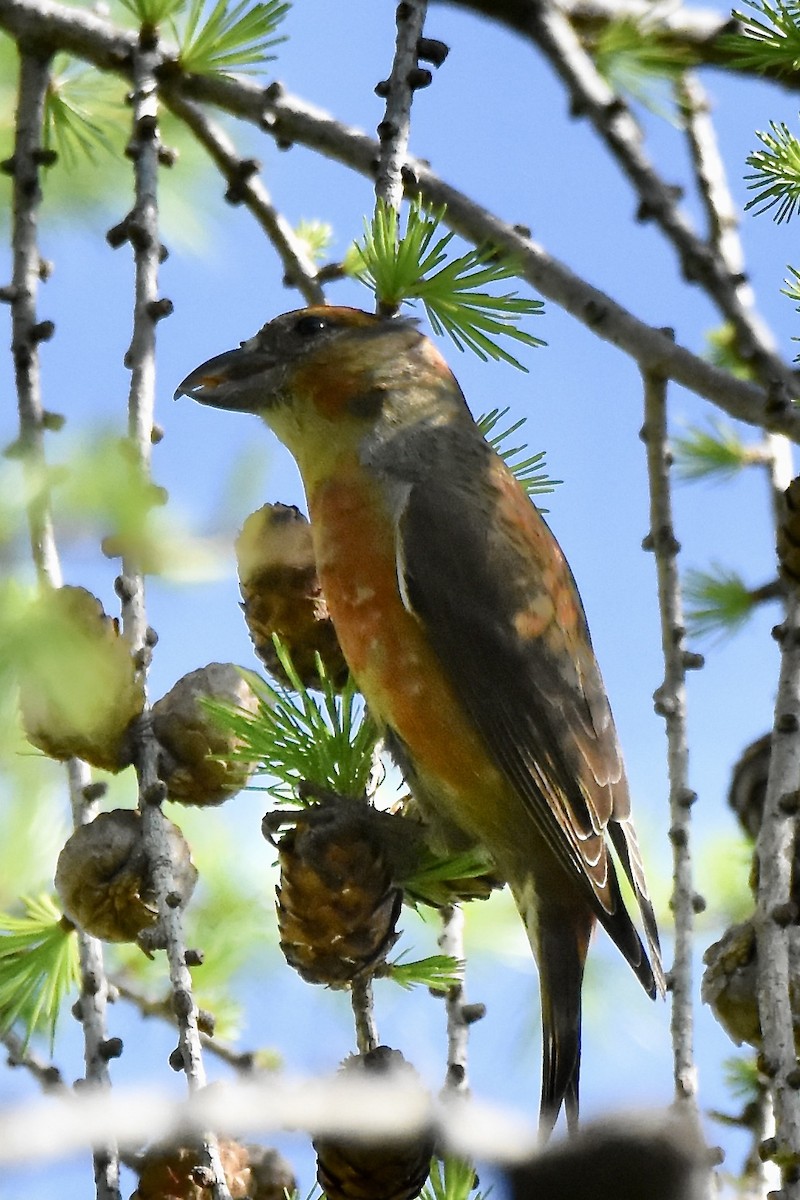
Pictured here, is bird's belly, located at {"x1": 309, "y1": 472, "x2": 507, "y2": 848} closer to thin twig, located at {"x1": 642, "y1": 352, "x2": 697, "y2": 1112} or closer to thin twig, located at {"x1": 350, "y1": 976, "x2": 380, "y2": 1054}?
thin twig, located at {"x1": 642, "y1": 352, "x2": 697, "y2": 1112}

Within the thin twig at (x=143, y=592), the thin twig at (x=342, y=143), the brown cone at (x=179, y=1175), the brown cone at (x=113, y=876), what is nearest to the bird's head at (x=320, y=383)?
the thin twig at (x=342, y=143)

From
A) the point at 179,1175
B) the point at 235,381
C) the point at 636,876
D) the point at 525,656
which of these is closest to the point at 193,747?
the point at 179,1175

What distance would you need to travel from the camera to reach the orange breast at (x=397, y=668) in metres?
2.27

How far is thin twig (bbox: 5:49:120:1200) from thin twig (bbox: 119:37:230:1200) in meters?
0.09

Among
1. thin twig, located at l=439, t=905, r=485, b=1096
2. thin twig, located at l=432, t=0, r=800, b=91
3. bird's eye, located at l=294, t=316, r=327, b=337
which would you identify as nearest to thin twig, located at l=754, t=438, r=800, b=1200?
thin twig, located at l=439, t=905, r=485, b=1096

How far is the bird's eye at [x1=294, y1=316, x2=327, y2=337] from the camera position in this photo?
269 centimetres

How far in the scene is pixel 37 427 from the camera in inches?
67.5

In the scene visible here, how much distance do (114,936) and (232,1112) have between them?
1084 millimetres

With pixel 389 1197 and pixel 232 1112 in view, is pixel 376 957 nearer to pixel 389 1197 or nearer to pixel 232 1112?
pixel 389 1197

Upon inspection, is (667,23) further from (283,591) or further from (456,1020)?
(456,1020)

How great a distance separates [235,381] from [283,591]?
0.62 metres

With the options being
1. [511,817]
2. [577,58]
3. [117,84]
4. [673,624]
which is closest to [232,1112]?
[673,624]

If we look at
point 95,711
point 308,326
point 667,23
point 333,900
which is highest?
point 667,23

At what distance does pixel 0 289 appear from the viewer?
1970 millimetres
